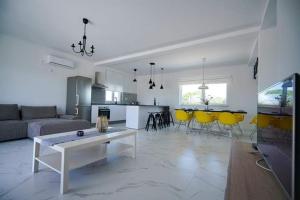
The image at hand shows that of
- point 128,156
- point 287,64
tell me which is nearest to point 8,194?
point 128,156

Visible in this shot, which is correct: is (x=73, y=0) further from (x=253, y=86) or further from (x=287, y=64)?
(x=253, y=86)

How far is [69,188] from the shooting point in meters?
1.61

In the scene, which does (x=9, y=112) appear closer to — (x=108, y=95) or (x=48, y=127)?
(x=48, y=127)

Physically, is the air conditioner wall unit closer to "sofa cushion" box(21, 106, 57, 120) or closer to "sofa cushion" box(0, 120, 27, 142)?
"sofa cushion" box(21, 106, 57, 120)

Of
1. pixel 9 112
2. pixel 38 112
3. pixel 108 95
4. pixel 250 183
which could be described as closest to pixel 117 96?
pixel 108 95

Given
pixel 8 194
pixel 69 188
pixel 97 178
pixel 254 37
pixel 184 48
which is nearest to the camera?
pixel 8 194

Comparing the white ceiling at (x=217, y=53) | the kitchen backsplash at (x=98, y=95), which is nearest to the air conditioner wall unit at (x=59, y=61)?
the kitchen backsplash at (x=98, y=95)

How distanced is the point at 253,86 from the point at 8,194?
22.5 ft

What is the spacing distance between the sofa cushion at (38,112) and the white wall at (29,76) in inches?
13.8

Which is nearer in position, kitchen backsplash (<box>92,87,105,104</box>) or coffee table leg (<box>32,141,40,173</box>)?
coffee table leg (<box>32,141,40,173</box>)

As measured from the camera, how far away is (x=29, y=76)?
429 centimetres

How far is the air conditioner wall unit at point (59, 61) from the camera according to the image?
456 centimetres

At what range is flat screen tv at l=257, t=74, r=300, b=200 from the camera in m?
0.61

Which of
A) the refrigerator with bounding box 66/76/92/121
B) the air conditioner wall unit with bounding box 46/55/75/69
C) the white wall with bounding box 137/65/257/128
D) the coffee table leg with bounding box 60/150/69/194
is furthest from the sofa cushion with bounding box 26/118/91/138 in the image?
the white wall with bounding box 137/65/257/128
